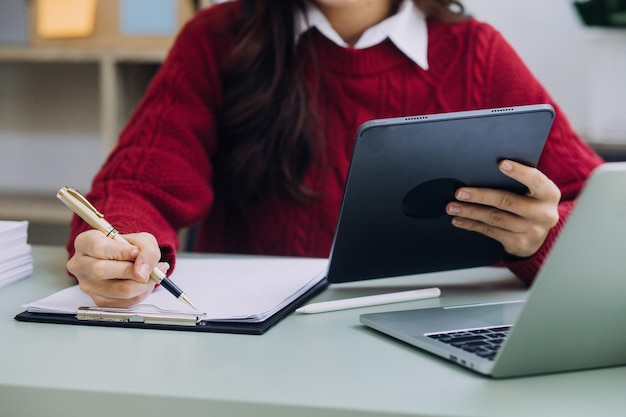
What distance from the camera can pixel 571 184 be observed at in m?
1.13

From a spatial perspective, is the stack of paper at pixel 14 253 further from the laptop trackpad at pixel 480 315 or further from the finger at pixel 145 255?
the laptop trackpad at pixel 480 315

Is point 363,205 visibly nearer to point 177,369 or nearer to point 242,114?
point 177,369

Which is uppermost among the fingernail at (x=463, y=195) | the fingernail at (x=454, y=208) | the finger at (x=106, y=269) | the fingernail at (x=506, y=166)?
the fingernail at (x=506, y=166)

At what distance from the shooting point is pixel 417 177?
2.67ft

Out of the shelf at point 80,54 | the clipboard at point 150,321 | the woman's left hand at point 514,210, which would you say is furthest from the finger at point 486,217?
the shelf at point 80,54

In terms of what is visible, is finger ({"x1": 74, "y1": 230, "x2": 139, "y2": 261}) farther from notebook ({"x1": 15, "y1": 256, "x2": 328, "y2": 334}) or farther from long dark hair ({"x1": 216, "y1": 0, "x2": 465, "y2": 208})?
long dark hair ({"x1": 216, "y1": 0, "x2": 465, "y2": 208})

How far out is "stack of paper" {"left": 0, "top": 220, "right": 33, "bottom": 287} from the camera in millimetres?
898

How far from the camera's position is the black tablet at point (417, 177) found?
769 mm

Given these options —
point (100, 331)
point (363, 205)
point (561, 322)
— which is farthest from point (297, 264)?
point (561, 322)

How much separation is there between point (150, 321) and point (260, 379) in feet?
0.60

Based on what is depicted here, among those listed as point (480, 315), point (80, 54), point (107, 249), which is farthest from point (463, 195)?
point (80, 54)

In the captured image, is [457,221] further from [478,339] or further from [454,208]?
[478,339]

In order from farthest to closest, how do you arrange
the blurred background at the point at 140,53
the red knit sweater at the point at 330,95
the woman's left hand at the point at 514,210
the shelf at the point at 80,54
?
the shelf at the point at 80,54 < the blurred background at the point at 140,53 < the red knit sweater at the point at 330,95 < the woman's left hand at the point at 514,210

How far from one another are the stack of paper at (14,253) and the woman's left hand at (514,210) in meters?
0.48
